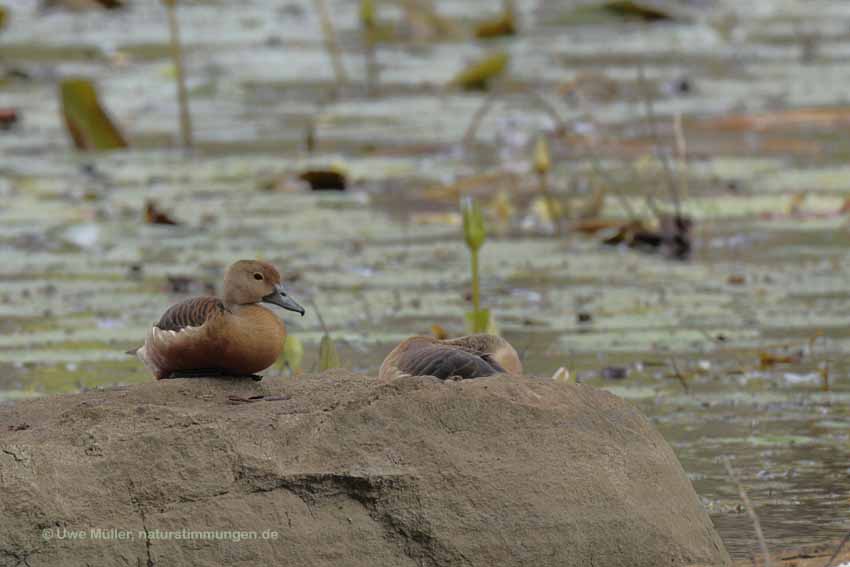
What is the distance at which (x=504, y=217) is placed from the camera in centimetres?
905

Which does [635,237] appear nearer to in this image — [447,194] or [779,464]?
[447,194]

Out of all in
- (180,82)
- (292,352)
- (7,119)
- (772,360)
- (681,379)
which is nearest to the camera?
(292,352)

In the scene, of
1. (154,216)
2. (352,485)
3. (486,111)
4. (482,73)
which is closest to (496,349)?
(352,485)

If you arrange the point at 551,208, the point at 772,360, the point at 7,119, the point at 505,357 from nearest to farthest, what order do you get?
1. the point at 505,357
2. the point at 772,360
3. the point at 551,208
4. the point at 7,119

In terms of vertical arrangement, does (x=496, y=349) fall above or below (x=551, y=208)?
above

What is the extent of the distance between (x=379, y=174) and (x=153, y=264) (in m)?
2.13

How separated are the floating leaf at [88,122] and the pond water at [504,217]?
0.11m

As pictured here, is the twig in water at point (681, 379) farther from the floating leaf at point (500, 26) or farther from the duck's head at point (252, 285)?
the floating leaf at point (500, 26)

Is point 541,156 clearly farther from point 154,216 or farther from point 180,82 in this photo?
point 180,82

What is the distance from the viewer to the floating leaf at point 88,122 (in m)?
10.9

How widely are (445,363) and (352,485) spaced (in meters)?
0.65

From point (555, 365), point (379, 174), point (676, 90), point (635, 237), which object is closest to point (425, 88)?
point (676, 90)

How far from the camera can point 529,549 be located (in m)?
4.02

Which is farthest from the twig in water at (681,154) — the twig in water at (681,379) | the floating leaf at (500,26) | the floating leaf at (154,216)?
the floating leaf at (500,26)
